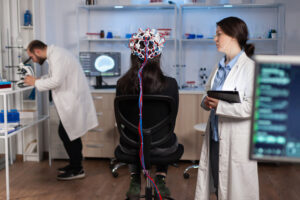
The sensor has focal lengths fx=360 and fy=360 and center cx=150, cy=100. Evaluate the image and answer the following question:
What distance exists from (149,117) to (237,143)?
551 mm

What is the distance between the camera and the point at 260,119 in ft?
3.33

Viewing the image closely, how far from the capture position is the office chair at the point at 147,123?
2.09 meters

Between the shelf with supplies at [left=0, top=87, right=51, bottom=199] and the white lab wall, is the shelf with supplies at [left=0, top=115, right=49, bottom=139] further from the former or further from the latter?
the white lab wall

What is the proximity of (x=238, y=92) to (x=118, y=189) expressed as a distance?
1.75m

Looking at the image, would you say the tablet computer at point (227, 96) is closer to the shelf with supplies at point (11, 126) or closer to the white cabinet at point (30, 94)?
the shelf with supplies at point (11, 126)

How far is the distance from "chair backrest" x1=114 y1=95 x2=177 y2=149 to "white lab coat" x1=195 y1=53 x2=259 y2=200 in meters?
0.30

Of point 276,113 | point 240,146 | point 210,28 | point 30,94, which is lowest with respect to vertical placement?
point 240,146

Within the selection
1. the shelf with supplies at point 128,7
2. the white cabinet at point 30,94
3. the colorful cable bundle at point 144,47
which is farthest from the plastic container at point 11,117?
the shelf with supplies at point 128,7

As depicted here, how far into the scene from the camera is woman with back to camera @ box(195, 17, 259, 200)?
6.97 ft

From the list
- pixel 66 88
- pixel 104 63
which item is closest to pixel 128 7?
pixel 104 63

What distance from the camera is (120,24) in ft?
15.0

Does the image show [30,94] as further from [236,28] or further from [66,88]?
[236,28]

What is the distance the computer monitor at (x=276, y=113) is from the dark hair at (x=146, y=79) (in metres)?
1.15

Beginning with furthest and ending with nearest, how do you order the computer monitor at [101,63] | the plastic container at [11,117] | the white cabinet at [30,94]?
the computer monitor at [101,63] → the white cabinet at [30,94] → the plastic container at [11,117]
